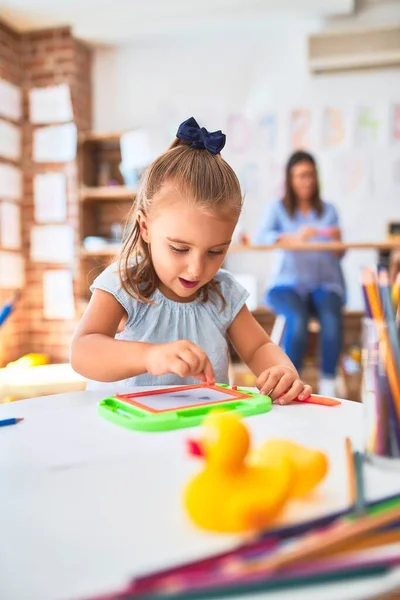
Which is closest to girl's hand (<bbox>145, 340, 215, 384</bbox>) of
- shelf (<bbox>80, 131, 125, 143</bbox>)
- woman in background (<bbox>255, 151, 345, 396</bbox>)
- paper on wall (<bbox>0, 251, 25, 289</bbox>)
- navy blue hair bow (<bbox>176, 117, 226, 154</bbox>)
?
navy blue hair bow (<bbox>176, 117, 226, 154</bbox>)

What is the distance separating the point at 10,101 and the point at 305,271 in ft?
7.23

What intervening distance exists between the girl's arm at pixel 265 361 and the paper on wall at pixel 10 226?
271cm

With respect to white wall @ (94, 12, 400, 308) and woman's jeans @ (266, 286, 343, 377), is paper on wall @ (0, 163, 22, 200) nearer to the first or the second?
white wall @ (94, 12, 400, 308)

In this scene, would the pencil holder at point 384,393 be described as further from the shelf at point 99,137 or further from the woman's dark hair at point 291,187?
the shelf at point 99,137

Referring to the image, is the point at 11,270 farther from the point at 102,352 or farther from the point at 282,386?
the point at 282,386

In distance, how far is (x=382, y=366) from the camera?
18.3 inches

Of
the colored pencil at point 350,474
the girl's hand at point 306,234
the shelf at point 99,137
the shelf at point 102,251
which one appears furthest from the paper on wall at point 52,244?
the colored pencil at point 350,474

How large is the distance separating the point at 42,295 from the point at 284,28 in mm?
2279

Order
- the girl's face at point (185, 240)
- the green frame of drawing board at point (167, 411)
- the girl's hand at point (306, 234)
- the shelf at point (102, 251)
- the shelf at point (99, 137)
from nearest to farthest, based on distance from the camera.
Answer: the green frame of drawing board at point (167, 411) → the girl's face at point (185, 240) → the girl's hand at point (306, 234) → the shelf at point (102, 251) → the shelf at point (99, 137)

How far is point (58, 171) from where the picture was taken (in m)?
3.59

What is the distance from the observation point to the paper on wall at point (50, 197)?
3592 millimetres

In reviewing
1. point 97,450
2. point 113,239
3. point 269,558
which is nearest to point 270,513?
point 269,558

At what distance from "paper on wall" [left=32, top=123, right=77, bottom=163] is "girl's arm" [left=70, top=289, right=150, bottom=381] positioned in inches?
113

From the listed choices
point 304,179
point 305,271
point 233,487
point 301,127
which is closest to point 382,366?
point 233,487
